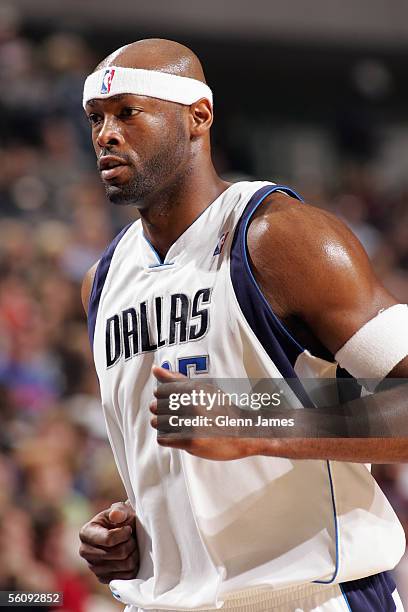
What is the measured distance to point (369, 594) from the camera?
2.35 m

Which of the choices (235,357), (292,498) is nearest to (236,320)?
(235,357)

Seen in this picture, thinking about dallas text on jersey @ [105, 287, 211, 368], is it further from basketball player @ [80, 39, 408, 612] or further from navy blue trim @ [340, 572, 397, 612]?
navy blue trim @ [340, 572, 397, 612]

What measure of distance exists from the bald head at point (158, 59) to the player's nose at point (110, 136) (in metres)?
0.16

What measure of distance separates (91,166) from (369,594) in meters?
6.46

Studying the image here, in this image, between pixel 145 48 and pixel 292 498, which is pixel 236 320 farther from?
pixel 145 48

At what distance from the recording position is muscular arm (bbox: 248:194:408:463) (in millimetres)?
2121

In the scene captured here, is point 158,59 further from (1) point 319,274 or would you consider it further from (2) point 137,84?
(1) point 319,274

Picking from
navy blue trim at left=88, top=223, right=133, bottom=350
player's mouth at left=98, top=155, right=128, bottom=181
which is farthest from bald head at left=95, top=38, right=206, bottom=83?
navy blue trim at left=88, top=223, right=133, bottom=350

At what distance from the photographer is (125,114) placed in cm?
252

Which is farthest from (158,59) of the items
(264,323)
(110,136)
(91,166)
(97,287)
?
(91,166)

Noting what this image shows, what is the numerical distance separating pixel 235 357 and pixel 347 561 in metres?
0.51

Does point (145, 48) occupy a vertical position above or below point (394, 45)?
above

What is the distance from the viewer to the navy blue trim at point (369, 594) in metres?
2.33

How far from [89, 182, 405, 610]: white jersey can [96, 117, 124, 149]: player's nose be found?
0.29 metres
